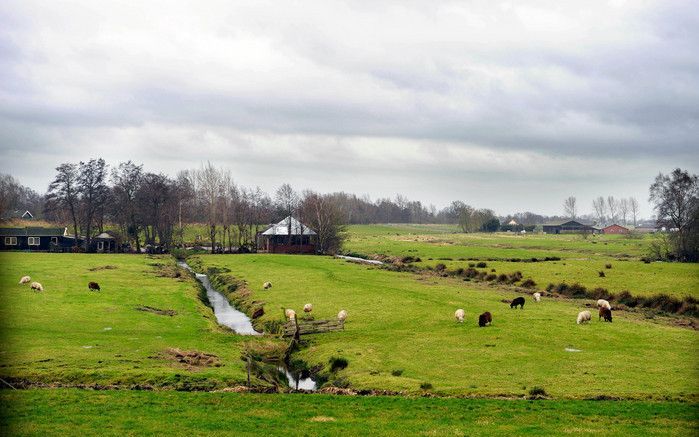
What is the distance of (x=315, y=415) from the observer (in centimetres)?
2617

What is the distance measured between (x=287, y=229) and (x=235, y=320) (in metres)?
90.2

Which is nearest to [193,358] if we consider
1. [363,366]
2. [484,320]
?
[363,366]

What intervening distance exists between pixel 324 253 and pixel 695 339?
346 feet

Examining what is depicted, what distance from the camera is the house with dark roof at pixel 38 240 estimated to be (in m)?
138

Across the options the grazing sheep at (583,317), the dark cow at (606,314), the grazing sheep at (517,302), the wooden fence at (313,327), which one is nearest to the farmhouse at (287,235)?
the grazing sheep at (517,302)

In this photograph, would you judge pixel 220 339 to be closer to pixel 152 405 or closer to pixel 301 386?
pixel 301 386

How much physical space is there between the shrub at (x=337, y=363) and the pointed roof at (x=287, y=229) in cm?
10920

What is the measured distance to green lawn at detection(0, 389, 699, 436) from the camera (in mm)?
23328

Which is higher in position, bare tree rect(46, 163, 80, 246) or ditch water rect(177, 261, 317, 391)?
bare tree rect(46, 163, 80, 246)

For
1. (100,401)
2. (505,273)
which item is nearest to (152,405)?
(100,401)

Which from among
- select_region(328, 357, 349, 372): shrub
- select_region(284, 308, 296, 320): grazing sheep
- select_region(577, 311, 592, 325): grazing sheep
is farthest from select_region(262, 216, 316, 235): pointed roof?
select_region(328, 357, 349, 372): shrub

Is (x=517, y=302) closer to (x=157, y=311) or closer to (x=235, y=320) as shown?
(x=235, y=320)

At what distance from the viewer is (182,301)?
61.3 meters

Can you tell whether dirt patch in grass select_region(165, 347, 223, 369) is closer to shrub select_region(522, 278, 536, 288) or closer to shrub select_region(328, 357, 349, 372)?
shrub select_region(328, 357, 349, 372)
